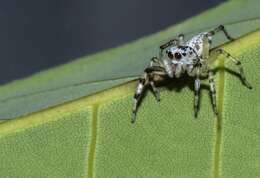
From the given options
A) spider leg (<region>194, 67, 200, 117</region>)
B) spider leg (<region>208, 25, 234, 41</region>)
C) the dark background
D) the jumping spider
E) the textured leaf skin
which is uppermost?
the dark background

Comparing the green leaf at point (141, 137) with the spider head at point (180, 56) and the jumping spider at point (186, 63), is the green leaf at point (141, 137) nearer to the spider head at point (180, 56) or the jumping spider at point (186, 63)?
the jumping spider at point (186, 63)

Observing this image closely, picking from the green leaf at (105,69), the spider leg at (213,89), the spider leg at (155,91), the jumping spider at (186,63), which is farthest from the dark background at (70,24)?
the spider leg at (213,89)

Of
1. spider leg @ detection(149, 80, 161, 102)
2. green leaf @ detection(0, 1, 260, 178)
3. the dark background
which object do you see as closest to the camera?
green leaf @ detection(0, 1, 260, 178)

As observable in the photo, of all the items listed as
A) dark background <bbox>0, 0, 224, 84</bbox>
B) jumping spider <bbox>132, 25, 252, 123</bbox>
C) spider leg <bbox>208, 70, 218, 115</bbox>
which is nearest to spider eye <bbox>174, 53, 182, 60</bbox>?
jumping spider <bbox>132, 25, 252, 123</bbox>

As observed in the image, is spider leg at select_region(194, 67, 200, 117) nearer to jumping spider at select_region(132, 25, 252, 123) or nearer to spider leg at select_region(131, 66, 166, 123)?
jumping spider at select_region(132, 25, 252, 123)

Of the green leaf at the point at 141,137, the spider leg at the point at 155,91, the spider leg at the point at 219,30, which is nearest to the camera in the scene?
the green leaf at the point at 141,137

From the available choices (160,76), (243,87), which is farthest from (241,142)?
(160,76)

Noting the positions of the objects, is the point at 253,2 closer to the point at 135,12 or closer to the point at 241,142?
the point at 241,142
